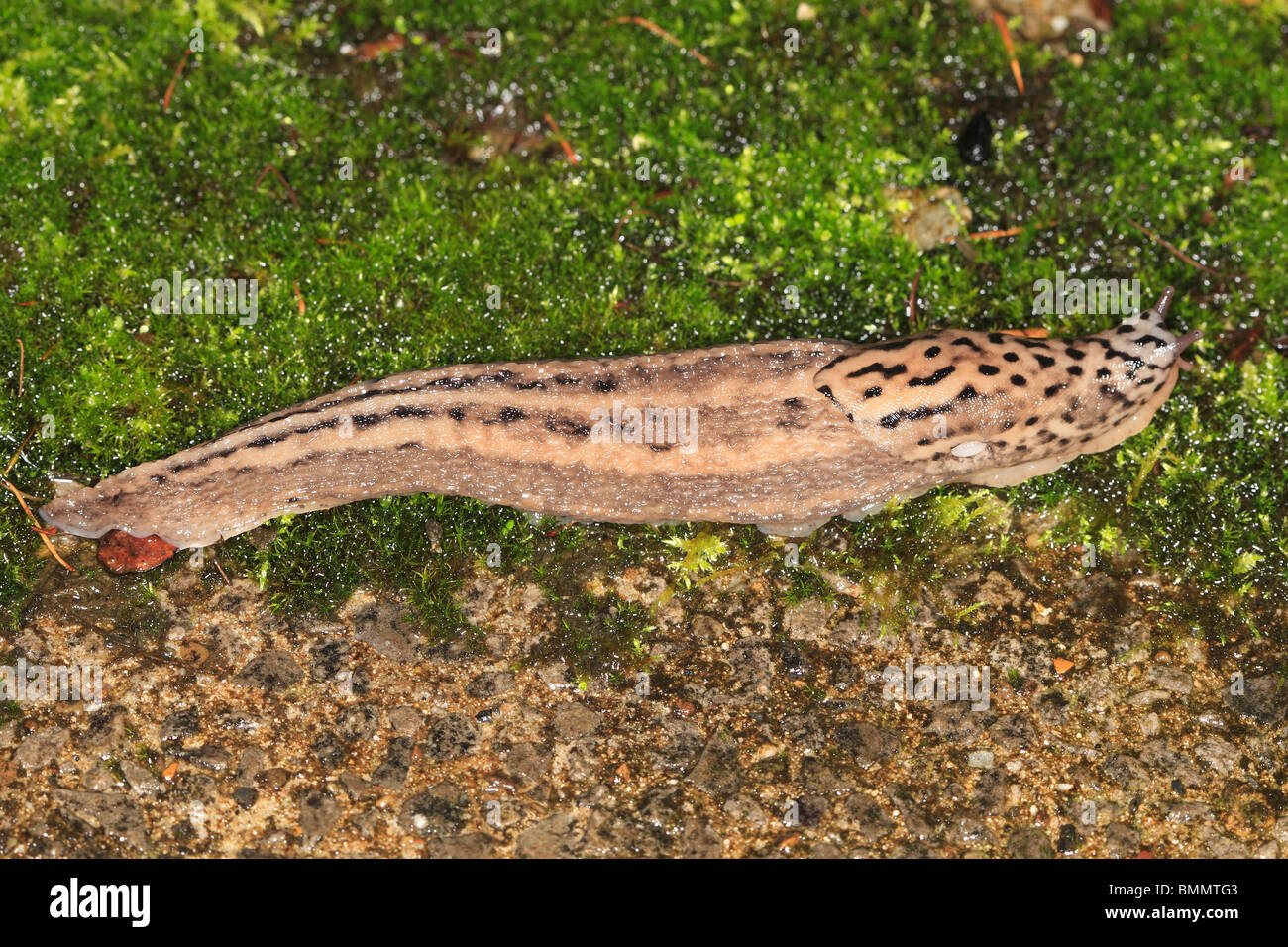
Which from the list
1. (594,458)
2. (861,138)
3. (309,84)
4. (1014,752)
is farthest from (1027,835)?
(309,84)

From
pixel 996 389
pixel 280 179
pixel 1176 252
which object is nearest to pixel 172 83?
pixel 280 179

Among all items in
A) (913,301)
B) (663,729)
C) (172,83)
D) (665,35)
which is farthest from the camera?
(665,35)

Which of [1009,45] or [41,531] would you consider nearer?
[41,531]

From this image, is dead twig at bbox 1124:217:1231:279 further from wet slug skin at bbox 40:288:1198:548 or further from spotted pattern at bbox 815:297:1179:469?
wet slug skin at bbox 40:288:1198:548

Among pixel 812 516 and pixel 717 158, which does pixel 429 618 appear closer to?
pixel 812 516

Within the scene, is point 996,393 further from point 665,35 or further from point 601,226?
point 665,35

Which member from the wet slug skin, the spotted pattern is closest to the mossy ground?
the wet slug skin

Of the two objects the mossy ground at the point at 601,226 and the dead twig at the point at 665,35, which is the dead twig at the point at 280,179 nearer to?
the mossy ground at the point at 601,226
